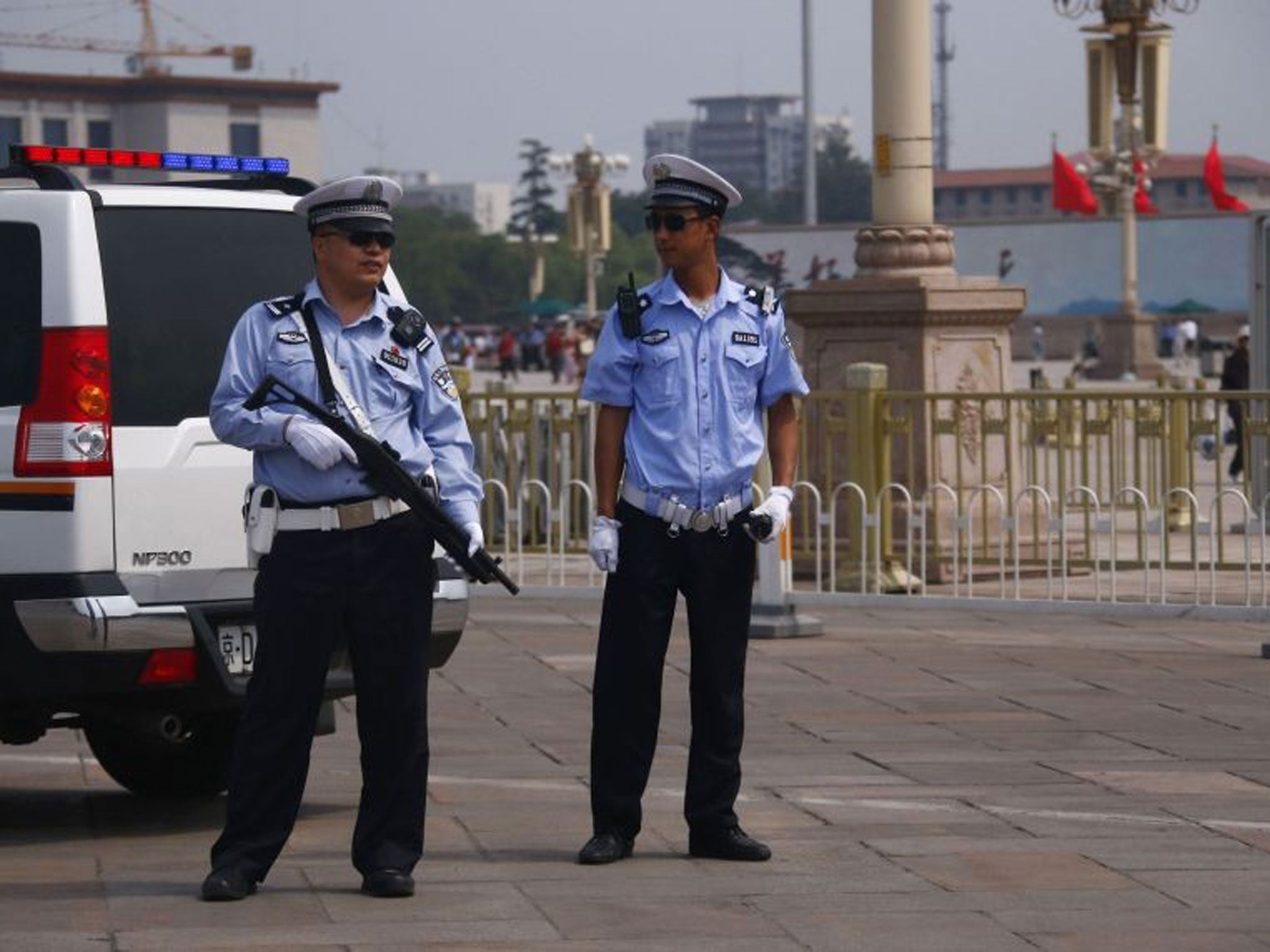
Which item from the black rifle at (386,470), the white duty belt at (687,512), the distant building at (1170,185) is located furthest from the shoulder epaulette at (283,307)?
the distant building at (1170,185)

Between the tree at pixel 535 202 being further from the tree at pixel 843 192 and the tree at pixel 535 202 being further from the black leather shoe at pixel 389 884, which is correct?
the black leather shoe at pixel 389 884

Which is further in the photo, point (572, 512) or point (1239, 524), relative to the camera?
point (572, 512)

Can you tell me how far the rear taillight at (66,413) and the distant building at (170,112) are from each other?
135285 millimetres

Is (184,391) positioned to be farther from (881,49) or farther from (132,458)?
(881,49)

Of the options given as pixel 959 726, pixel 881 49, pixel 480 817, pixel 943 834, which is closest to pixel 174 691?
pixel 480 817

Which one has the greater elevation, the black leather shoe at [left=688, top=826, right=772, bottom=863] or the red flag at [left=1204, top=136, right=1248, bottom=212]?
the red flag at [left=1204, top=136, right=1248, bottom=212]

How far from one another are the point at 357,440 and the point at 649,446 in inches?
34.5

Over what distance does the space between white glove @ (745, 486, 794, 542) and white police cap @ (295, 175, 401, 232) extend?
3.94 feet

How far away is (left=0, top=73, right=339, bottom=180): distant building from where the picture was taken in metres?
145

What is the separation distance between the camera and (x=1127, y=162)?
47.8 m

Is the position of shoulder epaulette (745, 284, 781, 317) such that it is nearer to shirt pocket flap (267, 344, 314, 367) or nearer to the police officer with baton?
the police officer with baton

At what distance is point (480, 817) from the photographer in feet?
25.9

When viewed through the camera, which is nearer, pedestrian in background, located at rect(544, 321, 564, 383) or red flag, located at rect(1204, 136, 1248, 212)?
pedestrian in background, located at rect(544, 321, 564, 383)

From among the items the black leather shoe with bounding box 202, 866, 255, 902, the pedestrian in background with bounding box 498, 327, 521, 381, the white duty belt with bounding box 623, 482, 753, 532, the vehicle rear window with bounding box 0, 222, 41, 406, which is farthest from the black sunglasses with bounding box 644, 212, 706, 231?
the pedestrian in background with bounding box 498, 327, 521, 381
